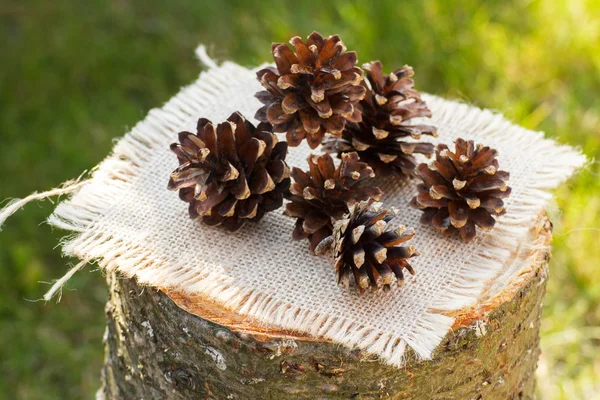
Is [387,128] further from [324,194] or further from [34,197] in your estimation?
[34,197]

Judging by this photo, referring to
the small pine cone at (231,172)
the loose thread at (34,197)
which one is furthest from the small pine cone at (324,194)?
the loose thread at (34,197)

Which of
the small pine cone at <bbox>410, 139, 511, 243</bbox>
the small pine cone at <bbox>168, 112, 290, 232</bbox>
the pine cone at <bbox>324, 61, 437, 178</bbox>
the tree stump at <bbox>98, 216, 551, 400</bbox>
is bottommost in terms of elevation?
the tree stump at <bbox>98, 216, 551, 400</bbox>

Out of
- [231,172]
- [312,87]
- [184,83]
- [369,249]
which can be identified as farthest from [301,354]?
[184,83]

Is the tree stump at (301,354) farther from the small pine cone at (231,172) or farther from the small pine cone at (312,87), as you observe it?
the small pine cone at (312,87)

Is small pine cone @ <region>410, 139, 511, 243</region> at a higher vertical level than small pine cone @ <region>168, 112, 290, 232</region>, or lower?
higher

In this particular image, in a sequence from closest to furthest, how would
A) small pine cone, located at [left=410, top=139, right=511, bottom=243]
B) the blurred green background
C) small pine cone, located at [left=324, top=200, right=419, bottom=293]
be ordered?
small pine cone, located at [left=324, top=200, right=419, bottom=293], small pine cone, located at [left=410, top=139, right=511, bottom=243], the blurred green background

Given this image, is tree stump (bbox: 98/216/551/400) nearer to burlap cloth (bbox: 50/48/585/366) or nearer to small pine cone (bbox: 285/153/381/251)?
burlap cloth (bbox: 50/48/585/366)

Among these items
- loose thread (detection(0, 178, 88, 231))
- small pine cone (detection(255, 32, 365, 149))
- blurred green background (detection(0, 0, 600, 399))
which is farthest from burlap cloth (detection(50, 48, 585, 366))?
blurred green background (detection(0, 0, 600, 399))
